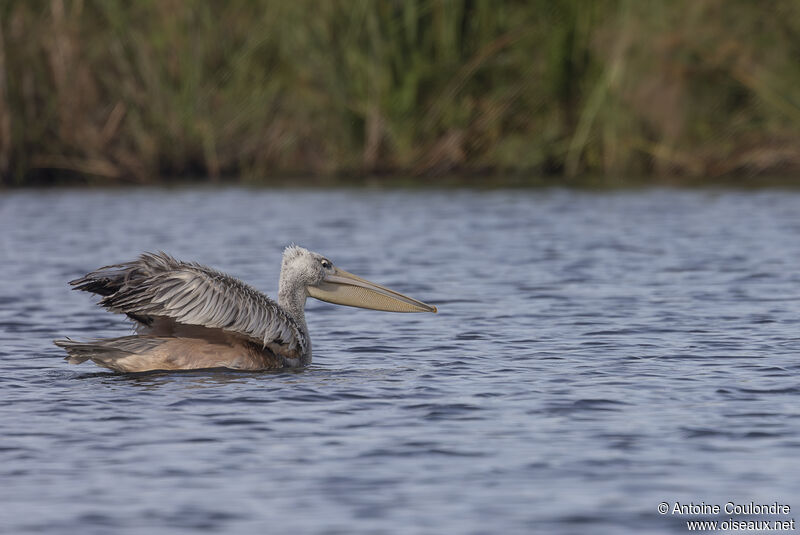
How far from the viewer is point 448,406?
671 cm

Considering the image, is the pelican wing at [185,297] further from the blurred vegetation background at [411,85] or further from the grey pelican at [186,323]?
the blurred vegetation background at [411,85]

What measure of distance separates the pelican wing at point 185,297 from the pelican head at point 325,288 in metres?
0.65

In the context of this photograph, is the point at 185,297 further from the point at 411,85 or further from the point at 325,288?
the point at 411,85

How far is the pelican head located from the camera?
332 inches

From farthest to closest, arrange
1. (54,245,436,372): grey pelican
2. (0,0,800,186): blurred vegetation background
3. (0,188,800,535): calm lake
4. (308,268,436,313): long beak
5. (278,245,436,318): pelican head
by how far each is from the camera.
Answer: (0,0,800,186): blurred vegetation background, (308,268,436,313): long beak, (278,245,436,318): pelican head, (54,245,436,372): grey pelican, (0,188,800,535): calm lake

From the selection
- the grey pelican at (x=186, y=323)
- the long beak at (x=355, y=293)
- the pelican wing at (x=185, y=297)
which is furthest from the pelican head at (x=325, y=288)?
the pelican wing at (x=185, y=297)

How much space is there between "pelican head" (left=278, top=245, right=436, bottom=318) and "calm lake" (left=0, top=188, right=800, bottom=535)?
319 mm

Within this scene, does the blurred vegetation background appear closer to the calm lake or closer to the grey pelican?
the calm lake

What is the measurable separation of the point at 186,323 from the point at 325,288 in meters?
1.27

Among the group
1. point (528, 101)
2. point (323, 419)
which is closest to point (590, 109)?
point (528, 101)

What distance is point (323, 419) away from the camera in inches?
253

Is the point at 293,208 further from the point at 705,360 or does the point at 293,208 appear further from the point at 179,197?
the point at 705,360

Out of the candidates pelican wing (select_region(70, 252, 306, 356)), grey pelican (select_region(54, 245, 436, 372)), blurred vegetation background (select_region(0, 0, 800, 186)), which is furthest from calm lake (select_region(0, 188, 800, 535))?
blurred vegetation background (select_region(0, 0, 800, 186))

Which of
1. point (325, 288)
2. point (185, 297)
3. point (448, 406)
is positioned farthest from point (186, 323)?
point (448, 406)
